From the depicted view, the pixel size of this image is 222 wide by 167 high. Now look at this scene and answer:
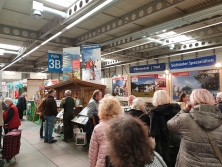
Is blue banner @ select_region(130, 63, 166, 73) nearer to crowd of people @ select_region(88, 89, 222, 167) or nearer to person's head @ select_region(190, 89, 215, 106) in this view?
crowd of people @ select_region(88, 89, 222, 167)

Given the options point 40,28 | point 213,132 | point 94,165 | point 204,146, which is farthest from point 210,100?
point 40,28

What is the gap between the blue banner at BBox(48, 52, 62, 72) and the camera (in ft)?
25.5

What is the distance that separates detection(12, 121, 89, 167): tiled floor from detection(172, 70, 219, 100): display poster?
3.33 metres

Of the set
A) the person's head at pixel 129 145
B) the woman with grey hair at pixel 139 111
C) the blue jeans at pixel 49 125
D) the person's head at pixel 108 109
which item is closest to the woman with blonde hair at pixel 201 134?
the person's head at pixel 108 109

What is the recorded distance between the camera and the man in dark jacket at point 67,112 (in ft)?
18.8

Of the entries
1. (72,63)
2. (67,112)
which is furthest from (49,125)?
(72,63)

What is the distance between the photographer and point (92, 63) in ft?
20.6

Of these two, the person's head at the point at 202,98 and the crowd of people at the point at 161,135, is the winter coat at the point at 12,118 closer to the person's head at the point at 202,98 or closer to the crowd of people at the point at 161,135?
the crowd of people at the point at 161,135

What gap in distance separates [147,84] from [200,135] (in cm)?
458

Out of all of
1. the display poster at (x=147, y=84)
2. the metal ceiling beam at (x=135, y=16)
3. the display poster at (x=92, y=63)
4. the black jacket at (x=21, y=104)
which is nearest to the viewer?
the metal ceiling beam at (x=135, y=16)

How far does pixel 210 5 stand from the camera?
4203 millimetres

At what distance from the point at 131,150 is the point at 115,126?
0.57ft

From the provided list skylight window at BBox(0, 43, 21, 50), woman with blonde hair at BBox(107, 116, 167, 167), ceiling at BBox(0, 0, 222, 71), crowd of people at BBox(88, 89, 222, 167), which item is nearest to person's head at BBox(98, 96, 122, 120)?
crowd of people at BBox(88, 89, 222, 167)

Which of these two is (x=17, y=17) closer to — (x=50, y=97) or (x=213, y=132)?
(x=50, y=97)
